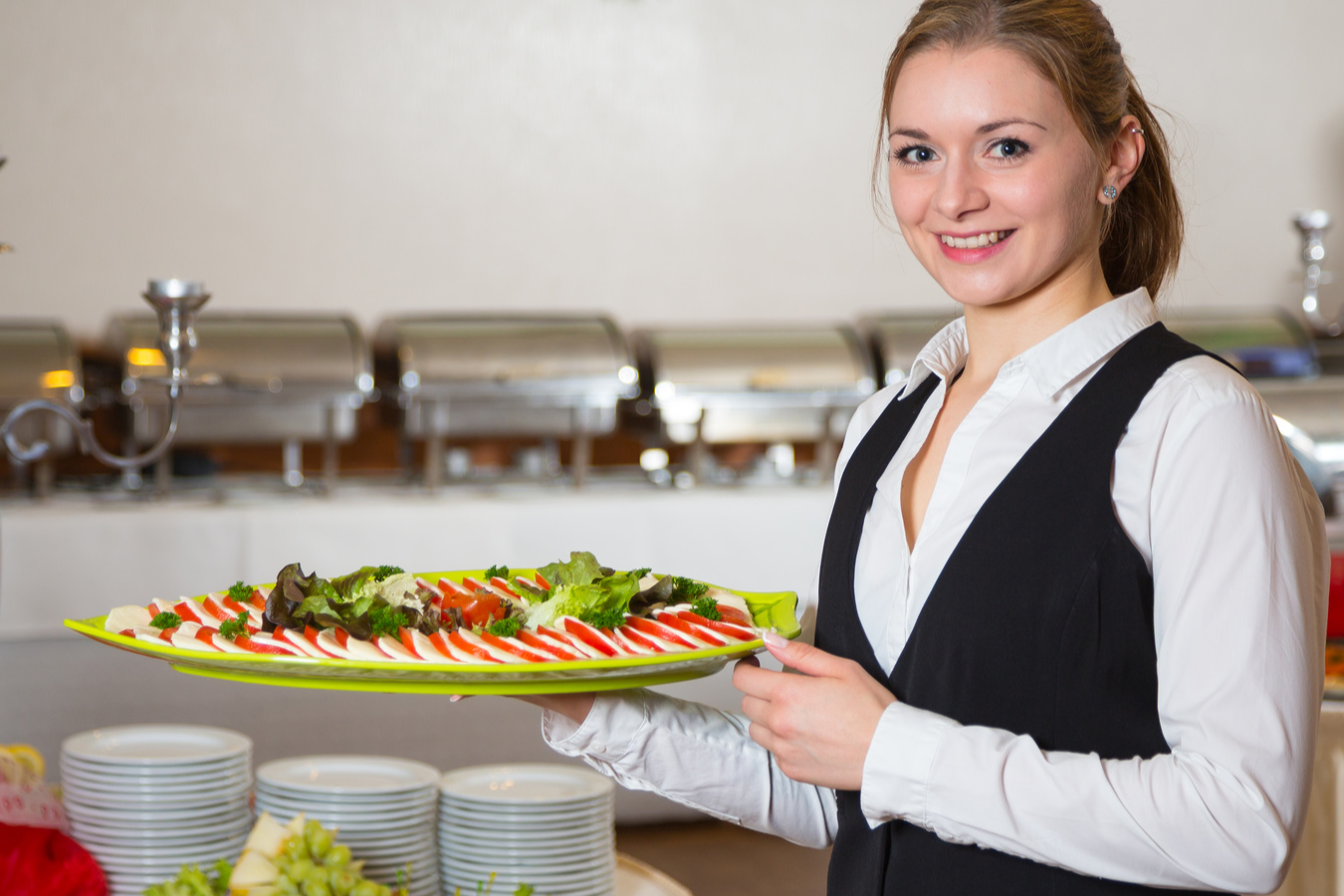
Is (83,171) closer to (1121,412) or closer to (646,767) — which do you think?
(646,767)

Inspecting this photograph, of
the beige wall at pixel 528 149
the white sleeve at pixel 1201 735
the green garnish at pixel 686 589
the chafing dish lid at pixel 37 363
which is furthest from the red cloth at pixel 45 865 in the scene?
the beige wall at pixel 528 149

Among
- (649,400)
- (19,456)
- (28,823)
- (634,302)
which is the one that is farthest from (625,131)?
(28,823)

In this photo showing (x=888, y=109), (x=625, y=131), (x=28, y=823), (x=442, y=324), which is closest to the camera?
(x=888, y=109)

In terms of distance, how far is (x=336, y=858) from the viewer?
1354 mm

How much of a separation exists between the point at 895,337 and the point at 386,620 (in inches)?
131

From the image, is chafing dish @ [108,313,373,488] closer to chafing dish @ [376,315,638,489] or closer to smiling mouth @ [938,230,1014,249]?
chafing dish @ [376,315,638,489]

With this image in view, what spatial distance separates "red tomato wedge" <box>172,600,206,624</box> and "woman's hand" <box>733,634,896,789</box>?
0.48 metres

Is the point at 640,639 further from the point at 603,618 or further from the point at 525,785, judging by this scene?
the point at 525,785

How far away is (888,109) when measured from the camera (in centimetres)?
108

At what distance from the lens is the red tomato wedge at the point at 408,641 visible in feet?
3.21

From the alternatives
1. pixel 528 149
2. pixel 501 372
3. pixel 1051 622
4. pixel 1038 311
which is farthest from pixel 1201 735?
pixel 528 149

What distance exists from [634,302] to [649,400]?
919 mm

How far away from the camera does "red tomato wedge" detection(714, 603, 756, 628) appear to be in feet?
3.67

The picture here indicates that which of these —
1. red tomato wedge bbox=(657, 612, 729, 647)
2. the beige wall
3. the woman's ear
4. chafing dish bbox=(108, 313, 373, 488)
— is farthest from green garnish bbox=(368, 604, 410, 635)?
the beige wall
